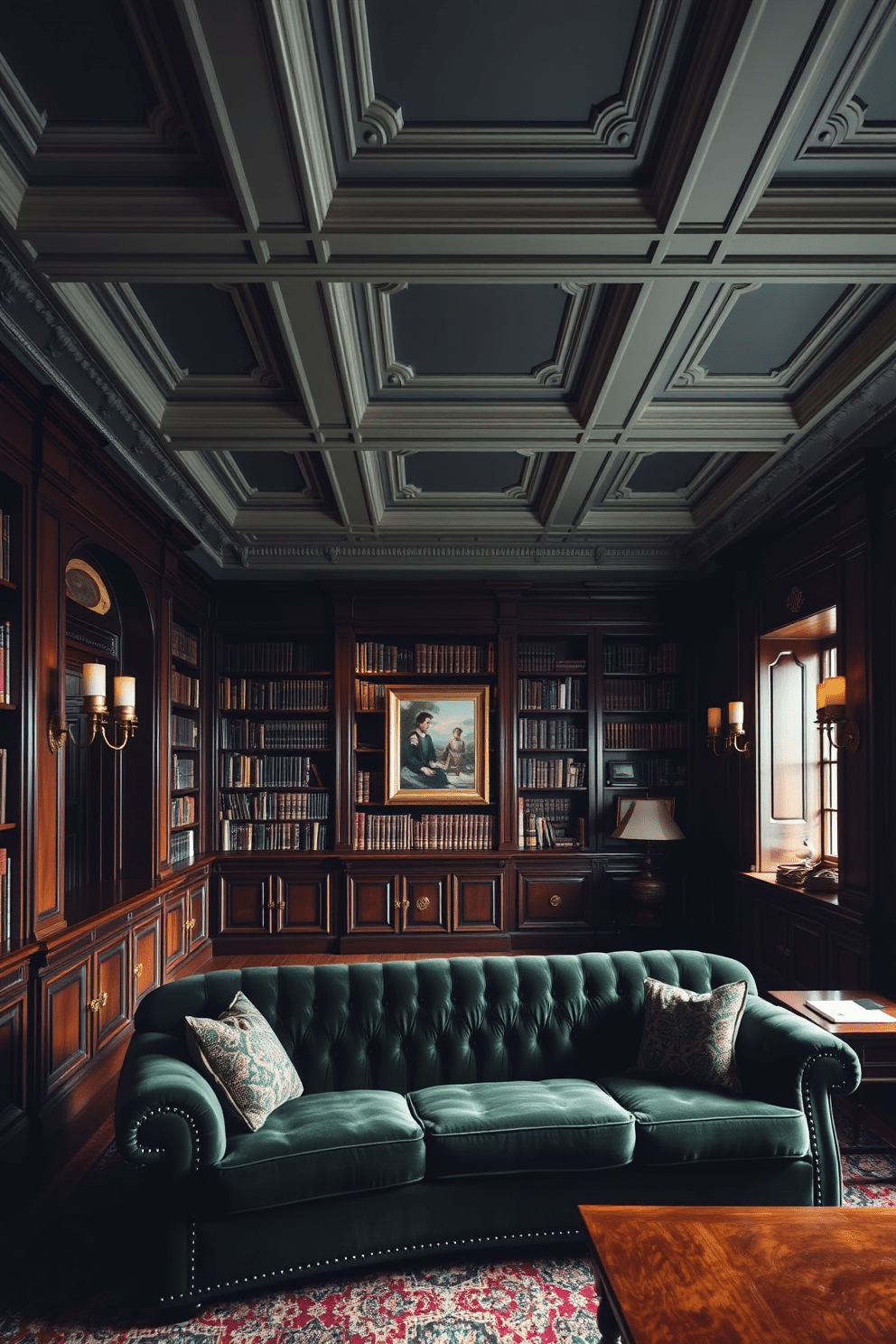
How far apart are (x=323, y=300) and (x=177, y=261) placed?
530 mm

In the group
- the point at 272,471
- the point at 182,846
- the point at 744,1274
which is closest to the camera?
the point at 744,1274

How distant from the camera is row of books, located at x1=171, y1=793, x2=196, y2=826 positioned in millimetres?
6145

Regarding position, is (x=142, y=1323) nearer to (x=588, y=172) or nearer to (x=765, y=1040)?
(x=765, y=1040)

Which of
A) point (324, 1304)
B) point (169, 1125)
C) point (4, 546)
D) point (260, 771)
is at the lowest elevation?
point (324, 1304)

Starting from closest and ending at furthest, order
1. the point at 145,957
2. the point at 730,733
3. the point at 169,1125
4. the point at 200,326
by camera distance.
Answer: the point at 169,1125 → the point at 200,326 → the point at 145,957 → the point at 730,733

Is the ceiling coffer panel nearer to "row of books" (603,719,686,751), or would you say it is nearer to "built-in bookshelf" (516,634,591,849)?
"built-in bookshelf" (516,634,591,849)

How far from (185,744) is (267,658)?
3.48ft

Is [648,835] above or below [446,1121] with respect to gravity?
above

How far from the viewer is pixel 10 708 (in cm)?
336

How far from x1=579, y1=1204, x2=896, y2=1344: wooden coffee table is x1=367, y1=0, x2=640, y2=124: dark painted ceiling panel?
287cm

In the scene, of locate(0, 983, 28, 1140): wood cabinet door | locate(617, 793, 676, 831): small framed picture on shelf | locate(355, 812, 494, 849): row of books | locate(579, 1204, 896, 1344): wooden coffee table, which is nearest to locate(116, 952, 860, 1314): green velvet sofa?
locate(0, 983, 28, 1140): wood cabinet door

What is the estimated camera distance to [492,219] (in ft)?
9.11

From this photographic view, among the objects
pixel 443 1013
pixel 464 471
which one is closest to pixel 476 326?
pixel 464 471

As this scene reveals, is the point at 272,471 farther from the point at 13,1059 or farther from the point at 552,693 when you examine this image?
the point at 13,1059
